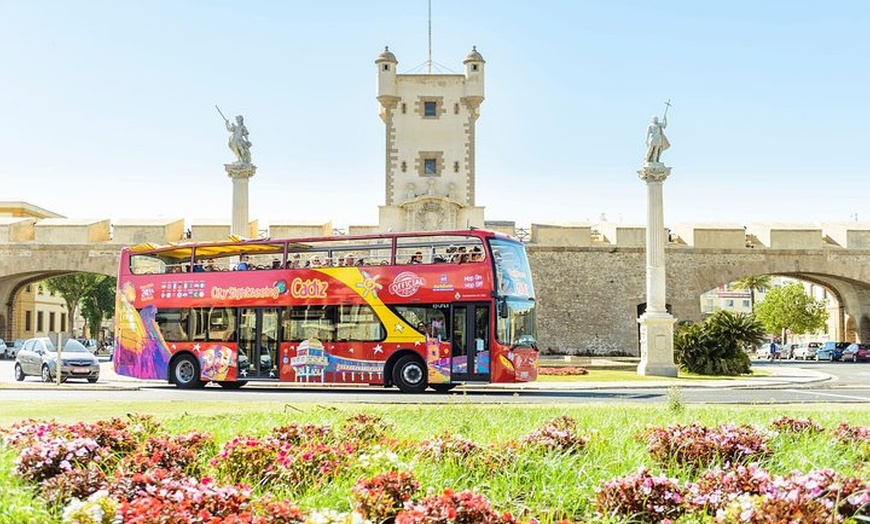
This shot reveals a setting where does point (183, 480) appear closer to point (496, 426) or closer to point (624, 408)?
point (496, 426)

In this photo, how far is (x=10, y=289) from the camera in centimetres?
4538

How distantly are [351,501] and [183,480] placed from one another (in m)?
1.05

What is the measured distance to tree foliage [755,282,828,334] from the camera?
61438mm

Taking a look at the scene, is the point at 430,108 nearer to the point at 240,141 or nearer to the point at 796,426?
the point at 240,141

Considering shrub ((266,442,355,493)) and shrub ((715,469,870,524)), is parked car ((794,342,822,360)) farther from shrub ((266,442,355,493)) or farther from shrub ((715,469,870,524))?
shrub ((715,469,870,524))

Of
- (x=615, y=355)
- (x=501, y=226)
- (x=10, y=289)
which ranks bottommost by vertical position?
(x=615, y=355)

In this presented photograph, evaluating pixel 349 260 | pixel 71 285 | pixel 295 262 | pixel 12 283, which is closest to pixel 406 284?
pixel 349 260

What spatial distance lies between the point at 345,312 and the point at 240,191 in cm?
1210

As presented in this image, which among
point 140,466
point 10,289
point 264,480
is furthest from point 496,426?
point 10,289

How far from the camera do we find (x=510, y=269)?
18.2 meters

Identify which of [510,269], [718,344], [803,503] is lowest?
[803,503]

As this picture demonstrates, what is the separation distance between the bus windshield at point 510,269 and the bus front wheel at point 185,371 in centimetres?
806

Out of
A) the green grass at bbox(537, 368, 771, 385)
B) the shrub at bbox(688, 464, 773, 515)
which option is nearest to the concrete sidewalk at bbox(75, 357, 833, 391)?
the green grass at bbox(537, 368, 771, 385)

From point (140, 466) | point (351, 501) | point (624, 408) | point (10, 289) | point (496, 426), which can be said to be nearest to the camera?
point (351, 501)
